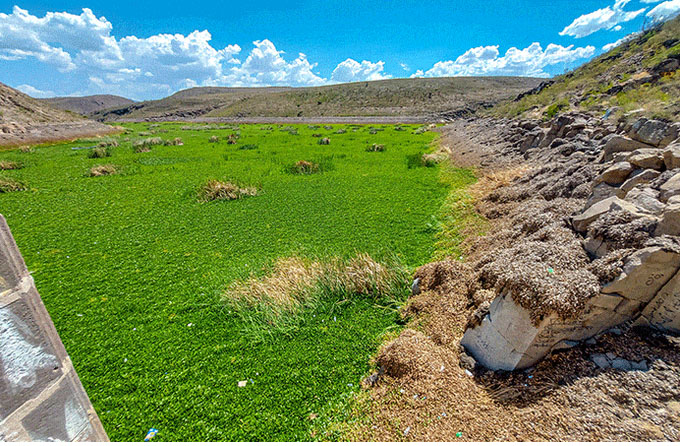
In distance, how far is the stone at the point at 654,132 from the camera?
5887mm

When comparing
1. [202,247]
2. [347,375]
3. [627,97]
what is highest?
[627,97]

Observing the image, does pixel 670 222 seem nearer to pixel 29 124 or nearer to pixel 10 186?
pixel 10 186

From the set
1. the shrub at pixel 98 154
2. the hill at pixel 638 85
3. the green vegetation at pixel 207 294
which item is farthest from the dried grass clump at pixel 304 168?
the shrub at pixel 98 154

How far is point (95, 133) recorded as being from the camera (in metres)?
32.4

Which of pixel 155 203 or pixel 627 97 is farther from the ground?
pixel 627 97

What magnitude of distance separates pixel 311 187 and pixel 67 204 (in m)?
8.03

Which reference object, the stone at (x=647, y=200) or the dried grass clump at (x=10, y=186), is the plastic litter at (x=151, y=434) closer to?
the stone at (x=647, y=200)

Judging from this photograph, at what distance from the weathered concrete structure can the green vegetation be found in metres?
1.74

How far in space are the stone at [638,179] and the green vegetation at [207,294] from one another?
11.1 feet

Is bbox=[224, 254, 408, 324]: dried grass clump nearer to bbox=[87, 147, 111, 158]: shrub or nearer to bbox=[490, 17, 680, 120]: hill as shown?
bbox=[490, 17, 680, 120]: hill

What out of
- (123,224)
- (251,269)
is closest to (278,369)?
(251,269)

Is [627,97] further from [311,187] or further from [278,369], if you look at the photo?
[278,369]

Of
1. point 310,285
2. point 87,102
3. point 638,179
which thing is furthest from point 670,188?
point 87,102

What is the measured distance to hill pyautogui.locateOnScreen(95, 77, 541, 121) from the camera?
73625mm
